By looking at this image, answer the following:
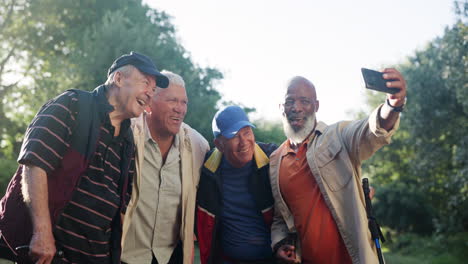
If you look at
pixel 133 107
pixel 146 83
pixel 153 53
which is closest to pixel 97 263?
pixel 133 107

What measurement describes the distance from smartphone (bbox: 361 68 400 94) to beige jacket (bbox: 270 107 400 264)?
312 mm

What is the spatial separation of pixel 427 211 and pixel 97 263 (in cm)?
2301

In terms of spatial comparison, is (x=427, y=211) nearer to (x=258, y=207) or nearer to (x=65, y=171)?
(x=258, y=207)

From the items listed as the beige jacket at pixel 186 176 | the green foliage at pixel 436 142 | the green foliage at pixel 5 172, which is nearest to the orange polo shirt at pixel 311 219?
the beige jacket at pixel 186 176

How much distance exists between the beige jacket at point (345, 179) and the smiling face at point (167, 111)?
1104 millimetres

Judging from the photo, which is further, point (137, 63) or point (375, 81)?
point (137, 63)

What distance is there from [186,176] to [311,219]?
123 centimetres

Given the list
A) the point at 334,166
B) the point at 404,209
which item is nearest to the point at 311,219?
the point at 334,166

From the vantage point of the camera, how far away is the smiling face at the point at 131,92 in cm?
336

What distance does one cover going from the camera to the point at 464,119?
19.1 meters

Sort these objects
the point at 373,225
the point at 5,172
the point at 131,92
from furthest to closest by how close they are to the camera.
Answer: the point at 5,172 < the point at 373,225 < the point at 131,92

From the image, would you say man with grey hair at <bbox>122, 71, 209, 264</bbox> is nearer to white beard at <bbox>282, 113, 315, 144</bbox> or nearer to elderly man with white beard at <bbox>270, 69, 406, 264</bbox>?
elderly man with white beard at <bbox>270, 69, 406, 264</bbox>

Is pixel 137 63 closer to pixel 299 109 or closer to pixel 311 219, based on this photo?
pixel 299 109

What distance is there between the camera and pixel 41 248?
8.66 feet
